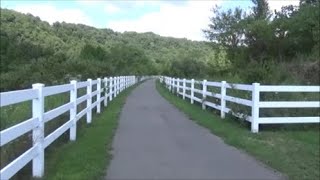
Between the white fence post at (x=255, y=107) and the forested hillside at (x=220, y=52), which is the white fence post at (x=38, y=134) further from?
the forested hillside at (x=220, y=52)

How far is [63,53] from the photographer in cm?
5666

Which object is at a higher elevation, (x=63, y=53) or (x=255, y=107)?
(x=63, y=53)

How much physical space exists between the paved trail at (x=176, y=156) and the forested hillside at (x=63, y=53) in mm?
8438

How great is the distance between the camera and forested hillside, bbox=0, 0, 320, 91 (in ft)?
72.3

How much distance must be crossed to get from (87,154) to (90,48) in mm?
63997

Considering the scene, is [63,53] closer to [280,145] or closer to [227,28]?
[227,28]

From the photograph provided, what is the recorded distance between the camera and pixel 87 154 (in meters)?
10.3

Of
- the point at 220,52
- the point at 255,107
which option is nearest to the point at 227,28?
the point at 220,52

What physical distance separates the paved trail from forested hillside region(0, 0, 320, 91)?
473cm

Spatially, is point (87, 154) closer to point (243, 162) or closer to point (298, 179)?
point (243, 162)

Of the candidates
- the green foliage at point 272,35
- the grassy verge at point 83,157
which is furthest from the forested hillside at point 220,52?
the grassy verge at point 83,157

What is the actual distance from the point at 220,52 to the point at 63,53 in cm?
1689

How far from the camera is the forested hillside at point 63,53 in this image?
30.5m

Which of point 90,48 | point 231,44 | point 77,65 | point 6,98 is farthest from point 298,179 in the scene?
point 90,48
